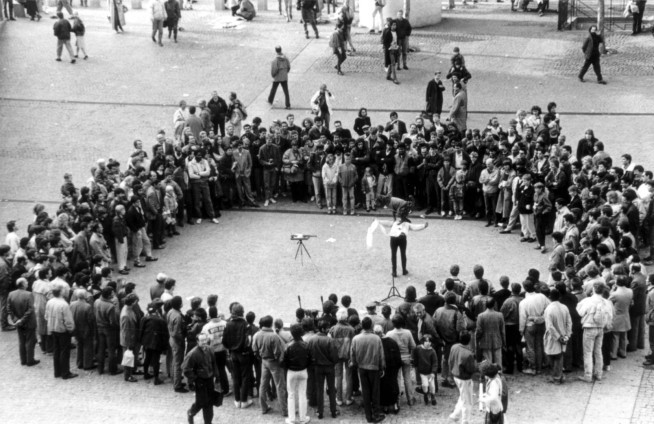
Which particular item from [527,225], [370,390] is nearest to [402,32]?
[527,225]

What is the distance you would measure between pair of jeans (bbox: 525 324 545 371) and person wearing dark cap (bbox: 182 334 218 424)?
5302 mm

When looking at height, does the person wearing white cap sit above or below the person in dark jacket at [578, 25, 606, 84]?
below

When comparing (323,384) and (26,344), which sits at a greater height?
(26,344)

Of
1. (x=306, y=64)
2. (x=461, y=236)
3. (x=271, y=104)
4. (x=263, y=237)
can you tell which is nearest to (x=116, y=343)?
(x=263, y=237)

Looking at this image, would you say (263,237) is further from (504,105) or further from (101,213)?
(504,105)

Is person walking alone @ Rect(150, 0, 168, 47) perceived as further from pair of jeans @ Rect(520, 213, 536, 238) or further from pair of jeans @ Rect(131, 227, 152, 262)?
pair of jeans @ Rect(520, 213, 536, 238)

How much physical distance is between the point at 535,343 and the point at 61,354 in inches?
313

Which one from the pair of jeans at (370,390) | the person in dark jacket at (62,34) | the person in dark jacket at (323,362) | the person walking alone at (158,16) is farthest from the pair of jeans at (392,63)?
the pair of jeans at (370,390)

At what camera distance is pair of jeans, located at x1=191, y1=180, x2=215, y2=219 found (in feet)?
84.2

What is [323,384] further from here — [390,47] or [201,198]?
[390,47]

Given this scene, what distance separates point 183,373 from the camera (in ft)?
57.2

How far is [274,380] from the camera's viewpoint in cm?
1805

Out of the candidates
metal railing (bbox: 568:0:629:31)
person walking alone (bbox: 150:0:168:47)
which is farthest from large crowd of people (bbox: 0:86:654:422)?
metal railing (bbox: 568:0:629:31)

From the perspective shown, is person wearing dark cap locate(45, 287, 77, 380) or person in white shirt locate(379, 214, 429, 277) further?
person in white shirt locate(379, 214, 429, 277)
